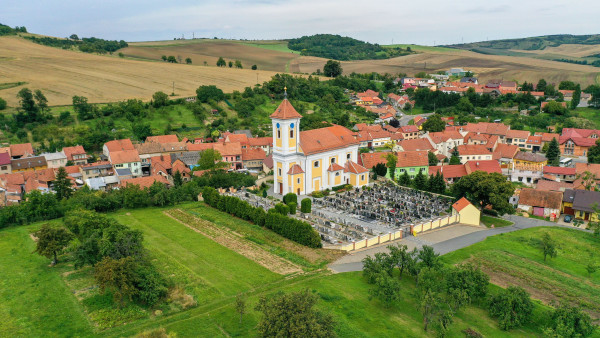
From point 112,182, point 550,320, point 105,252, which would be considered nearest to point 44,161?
point 112,182

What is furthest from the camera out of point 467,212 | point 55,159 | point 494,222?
point 55,159

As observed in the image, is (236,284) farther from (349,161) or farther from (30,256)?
(349,161)

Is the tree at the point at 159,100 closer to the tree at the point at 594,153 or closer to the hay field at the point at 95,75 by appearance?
the hay field at the point at 95,75

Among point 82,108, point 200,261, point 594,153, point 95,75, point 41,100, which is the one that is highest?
point 95,75

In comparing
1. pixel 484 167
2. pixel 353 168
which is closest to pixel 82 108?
pixel 353 168

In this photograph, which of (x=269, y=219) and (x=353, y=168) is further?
(x=353, y=168)

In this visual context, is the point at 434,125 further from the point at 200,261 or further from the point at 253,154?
the point at 200,261

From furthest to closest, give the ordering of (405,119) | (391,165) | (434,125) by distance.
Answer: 1. (405,119)
2. (434,125)
3. (391,165)
